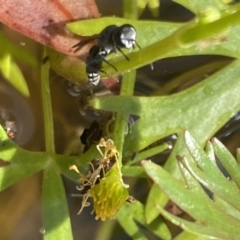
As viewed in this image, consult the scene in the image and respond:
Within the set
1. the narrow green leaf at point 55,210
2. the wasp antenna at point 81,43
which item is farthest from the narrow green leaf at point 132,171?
the wasp antenna at point 81,43

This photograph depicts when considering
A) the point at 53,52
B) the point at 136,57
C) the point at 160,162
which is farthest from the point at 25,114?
the point at 136,57

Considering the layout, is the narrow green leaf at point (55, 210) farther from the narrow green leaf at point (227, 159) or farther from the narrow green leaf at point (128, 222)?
the narrow green leaf at point (227, 159)

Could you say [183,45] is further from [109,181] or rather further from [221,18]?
[109,181]

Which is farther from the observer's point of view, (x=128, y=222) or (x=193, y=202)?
(x=128, y=222)

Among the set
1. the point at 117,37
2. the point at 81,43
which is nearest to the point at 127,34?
the point at 117,37

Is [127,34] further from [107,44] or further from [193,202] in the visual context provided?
[193,202]

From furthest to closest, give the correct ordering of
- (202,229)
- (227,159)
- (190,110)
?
(190,110) → (227,159) → (202,229)
